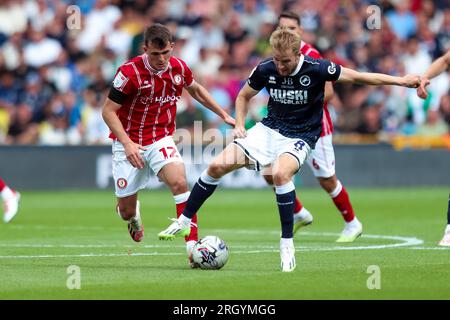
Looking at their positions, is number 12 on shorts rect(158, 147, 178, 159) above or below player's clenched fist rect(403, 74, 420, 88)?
below

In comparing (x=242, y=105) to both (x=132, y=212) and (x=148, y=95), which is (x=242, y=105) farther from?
(x=132, y=212)

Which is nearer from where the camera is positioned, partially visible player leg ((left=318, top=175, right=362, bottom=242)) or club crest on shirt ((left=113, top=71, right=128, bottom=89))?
club crest on shirt ((left=113, top=71, right=128, bottom=89))

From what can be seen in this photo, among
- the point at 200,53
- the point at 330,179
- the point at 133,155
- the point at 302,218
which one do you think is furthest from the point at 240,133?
the point at 200,53

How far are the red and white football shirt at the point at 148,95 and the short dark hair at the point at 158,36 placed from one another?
0.40m

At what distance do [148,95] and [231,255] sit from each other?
6.04 ft

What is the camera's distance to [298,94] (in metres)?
10.2

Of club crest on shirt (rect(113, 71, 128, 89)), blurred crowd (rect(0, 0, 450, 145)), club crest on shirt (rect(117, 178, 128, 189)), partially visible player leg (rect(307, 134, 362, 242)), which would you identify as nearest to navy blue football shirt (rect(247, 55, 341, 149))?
club crest on shirt (rect(113, 71, 128, 89))

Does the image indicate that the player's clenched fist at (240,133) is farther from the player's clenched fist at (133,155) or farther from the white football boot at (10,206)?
the white football boot at (10,206)

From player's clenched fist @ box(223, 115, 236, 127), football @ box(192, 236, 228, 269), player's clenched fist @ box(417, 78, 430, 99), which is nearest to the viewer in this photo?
football @ box(192, 236, 228, 269)

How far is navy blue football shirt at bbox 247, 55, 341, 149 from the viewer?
399 inches

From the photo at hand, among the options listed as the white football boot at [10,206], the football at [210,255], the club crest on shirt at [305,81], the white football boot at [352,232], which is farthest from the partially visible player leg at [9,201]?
the club crest on shirt at [305,81]

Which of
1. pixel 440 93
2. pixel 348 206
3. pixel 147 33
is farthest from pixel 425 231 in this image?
pixel 440 93

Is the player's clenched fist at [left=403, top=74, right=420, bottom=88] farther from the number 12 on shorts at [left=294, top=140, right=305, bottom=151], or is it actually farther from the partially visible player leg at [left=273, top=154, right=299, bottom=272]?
the partially visible player leg at [left=273, top=154, right=299, bottom=272]

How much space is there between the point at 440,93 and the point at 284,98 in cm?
1417
